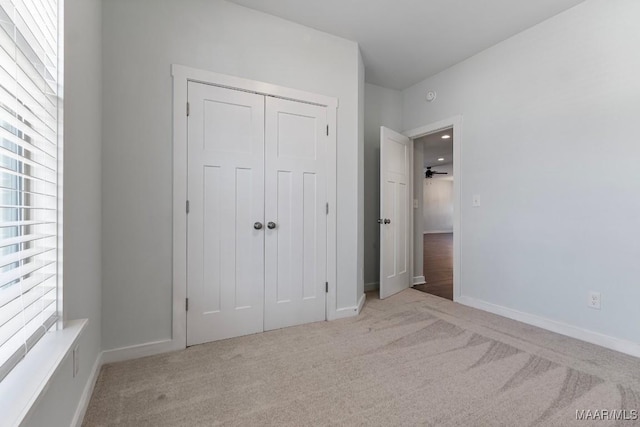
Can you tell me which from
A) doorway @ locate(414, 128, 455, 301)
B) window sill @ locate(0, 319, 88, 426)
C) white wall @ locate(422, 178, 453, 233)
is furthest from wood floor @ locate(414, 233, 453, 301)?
white wall @ locate(422, 178, 453, 233)

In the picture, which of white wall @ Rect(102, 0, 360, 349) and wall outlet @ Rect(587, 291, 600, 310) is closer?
white wall @ Rect(102, 0, 360, 349)

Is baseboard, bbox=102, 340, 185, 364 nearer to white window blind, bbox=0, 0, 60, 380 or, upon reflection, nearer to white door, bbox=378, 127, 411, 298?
white window blind, bbox=0, 0, 60, 380

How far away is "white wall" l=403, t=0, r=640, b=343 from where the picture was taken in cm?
220

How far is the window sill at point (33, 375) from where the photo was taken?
77 centimetres

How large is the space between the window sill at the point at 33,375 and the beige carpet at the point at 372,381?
1.80ft

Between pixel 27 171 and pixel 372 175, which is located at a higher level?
pixel 372 175

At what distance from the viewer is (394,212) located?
12.1ft

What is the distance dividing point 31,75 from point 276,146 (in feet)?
5.43

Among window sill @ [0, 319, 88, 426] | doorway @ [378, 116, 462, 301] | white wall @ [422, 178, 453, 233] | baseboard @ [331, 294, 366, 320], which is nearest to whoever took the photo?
window sill @ [0, 319, 88, 426]

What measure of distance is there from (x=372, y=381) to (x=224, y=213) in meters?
1.58

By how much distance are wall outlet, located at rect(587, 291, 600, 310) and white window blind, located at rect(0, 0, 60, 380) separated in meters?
3.43

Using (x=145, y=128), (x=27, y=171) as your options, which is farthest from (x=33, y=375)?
(x=145, y=128)

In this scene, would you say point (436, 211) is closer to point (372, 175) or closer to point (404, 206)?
point (404, 206)

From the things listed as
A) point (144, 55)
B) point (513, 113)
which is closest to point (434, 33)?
point (513, 113)
